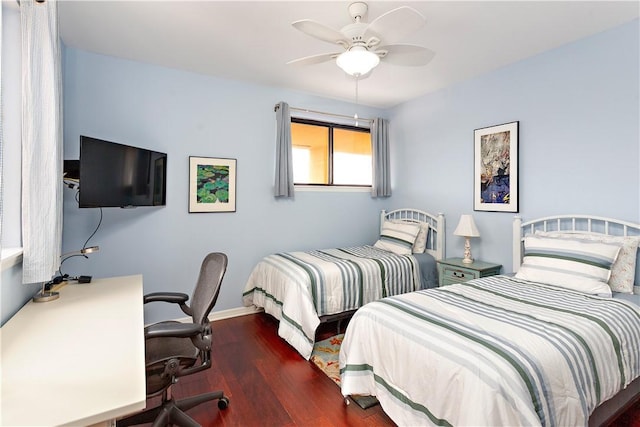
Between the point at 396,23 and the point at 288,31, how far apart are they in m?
1.04

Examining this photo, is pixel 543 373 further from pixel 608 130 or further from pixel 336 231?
pixel 336 231

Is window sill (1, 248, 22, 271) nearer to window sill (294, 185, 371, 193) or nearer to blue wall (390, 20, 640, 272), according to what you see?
window sill (294, 185, 371, 193)

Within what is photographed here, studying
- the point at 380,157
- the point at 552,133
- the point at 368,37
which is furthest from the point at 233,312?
the point at 552,133

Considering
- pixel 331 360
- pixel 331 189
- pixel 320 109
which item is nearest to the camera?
pixel 331 360

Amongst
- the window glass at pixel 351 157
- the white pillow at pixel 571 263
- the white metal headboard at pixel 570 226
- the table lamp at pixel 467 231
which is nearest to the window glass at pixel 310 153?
the window glass at pixel 351 157

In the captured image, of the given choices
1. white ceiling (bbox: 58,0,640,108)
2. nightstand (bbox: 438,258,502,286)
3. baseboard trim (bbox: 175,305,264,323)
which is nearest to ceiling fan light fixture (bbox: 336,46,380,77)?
white ceiling (bbox: 58,0,640,108)

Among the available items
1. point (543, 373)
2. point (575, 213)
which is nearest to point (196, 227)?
point (543, 373)

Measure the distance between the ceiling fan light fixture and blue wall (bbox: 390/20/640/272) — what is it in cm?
188

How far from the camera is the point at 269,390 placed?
2307mm

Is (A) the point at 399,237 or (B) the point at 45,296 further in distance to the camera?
(A) the point at 399,237

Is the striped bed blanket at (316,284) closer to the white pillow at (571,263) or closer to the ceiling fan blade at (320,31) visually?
the white pillow at (571,263)

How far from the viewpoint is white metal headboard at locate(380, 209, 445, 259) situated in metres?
3.94

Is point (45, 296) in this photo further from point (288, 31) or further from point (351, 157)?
point (351, 157)

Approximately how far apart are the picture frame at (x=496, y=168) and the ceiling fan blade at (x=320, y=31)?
208 cm
